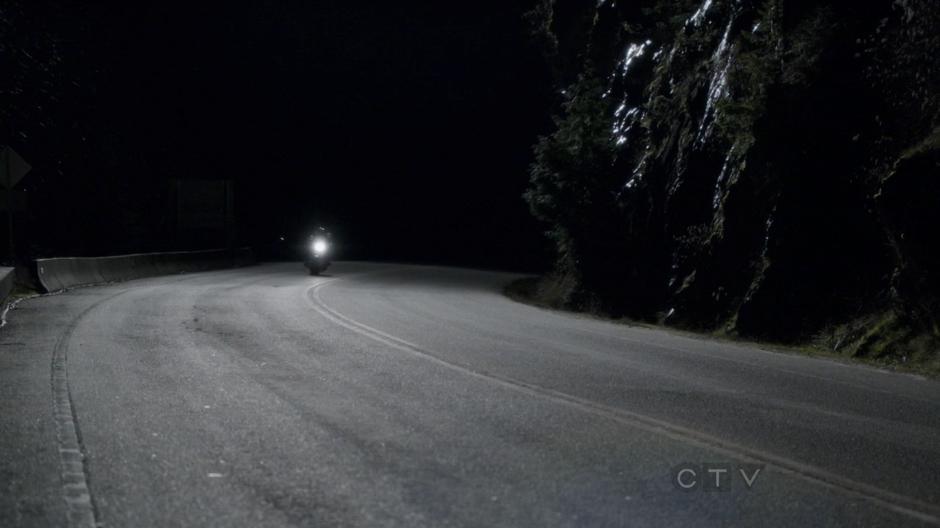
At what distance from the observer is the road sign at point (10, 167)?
71.7 feet

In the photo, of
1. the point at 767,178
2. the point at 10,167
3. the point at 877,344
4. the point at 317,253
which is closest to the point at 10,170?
the point at 10,167

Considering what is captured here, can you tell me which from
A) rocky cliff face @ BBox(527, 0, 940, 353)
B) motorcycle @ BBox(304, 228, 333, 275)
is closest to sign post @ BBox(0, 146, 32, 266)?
motorcycle @ BBox(304, 228, 333, 275)

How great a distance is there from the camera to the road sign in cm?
2184

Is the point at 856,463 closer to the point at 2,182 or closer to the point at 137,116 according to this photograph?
the point at 2,182

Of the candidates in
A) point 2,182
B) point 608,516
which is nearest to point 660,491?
point 608,516

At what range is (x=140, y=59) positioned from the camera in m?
49.7

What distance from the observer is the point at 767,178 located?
16625mm

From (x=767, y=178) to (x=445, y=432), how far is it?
11578mm

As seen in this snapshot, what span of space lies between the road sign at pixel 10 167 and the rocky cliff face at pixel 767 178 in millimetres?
13052

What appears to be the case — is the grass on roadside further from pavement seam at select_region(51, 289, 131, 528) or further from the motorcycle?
the motorcycle

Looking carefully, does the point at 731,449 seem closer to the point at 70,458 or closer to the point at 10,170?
the point at 70,458

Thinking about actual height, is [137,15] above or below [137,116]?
above

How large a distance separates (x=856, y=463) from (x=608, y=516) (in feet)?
7.74

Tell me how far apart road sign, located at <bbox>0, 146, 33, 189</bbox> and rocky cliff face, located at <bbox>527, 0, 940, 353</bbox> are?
13.1m
